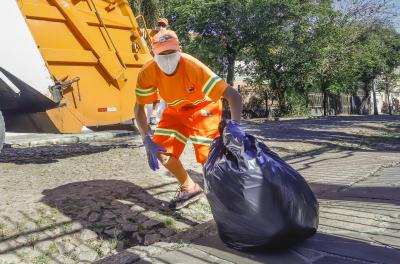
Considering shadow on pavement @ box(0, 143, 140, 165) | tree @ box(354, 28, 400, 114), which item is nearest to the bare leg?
shadow on pavement @ box(0, 143, 140, 165)

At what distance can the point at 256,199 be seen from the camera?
2.57m

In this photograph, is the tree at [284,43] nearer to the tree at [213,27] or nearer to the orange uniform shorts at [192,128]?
the tree at [213,27]

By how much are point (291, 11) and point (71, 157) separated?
1373 centimetres

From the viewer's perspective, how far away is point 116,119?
6320mm

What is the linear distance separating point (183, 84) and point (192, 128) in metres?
0.37

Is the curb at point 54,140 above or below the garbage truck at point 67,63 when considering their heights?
below

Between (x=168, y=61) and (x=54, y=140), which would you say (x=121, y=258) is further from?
(x=54, y=140)

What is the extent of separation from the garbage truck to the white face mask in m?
2.09

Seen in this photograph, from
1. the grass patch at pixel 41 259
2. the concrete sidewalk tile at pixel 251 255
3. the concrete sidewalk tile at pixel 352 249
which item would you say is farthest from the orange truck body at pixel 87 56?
the concrete sidewalk tile at pixel 352 249

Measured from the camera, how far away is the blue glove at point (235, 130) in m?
2.71

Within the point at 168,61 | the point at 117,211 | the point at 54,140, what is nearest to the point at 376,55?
the point at 54,140

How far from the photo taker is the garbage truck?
4766 mm

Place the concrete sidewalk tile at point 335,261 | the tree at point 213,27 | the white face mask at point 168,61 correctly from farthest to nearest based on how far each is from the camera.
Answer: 1. the tree at point 213,27
2. the white face mask at point 168,61
3. the concrete sidewalk tile at point 335,261

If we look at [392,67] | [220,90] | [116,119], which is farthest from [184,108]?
[392,67]
